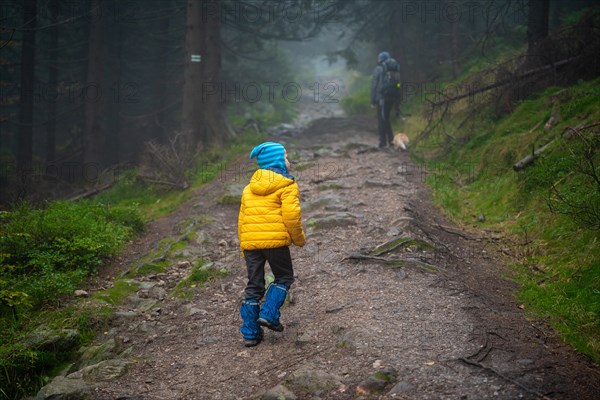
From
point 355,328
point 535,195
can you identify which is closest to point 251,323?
point 355,328

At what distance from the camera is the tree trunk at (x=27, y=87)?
16.4m

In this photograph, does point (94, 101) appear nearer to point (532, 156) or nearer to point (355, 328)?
point (532, 156)

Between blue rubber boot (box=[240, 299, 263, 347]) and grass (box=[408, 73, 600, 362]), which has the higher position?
grass (box=[408, 73, 600, 362])

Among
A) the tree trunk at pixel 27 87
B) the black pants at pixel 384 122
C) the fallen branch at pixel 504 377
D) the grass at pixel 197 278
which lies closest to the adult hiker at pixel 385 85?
the black pants at pixel 384 122

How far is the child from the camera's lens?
4.81 metres

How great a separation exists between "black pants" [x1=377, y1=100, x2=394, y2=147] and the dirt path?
18.1 ft

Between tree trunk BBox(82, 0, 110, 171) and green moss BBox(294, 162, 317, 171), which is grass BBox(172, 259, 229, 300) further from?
tree trunk BBox(82, 0, 110, 171)

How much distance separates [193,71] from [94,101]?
4.63 meters

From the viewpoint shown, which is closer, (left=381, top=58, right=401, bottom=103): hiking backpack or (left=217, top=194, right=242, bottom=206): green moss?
(left=217, top=194, right=242, bottom=206): green moss

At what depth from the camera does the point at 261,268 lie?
501 centimetres

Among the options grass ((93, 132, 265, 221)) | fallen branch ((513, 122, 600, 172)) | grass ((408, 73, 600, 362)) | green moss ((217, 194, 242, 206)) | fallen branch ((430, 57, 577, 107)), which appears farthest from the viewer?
grass ((93, 132, 265, 221))

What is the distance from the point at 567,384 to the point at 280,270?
264cm

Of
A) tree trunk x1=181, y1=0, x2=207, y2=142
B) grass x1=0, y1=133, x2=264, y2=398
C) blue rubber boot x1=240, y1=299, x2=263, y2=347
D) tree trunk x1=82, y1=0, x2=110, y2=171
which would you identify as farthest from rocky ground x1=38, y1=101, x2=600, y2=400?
tree trunk x1=82, y1=0, x2=110, y2=171

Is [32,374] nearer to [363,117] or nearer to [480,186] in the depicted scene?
[480,186]
